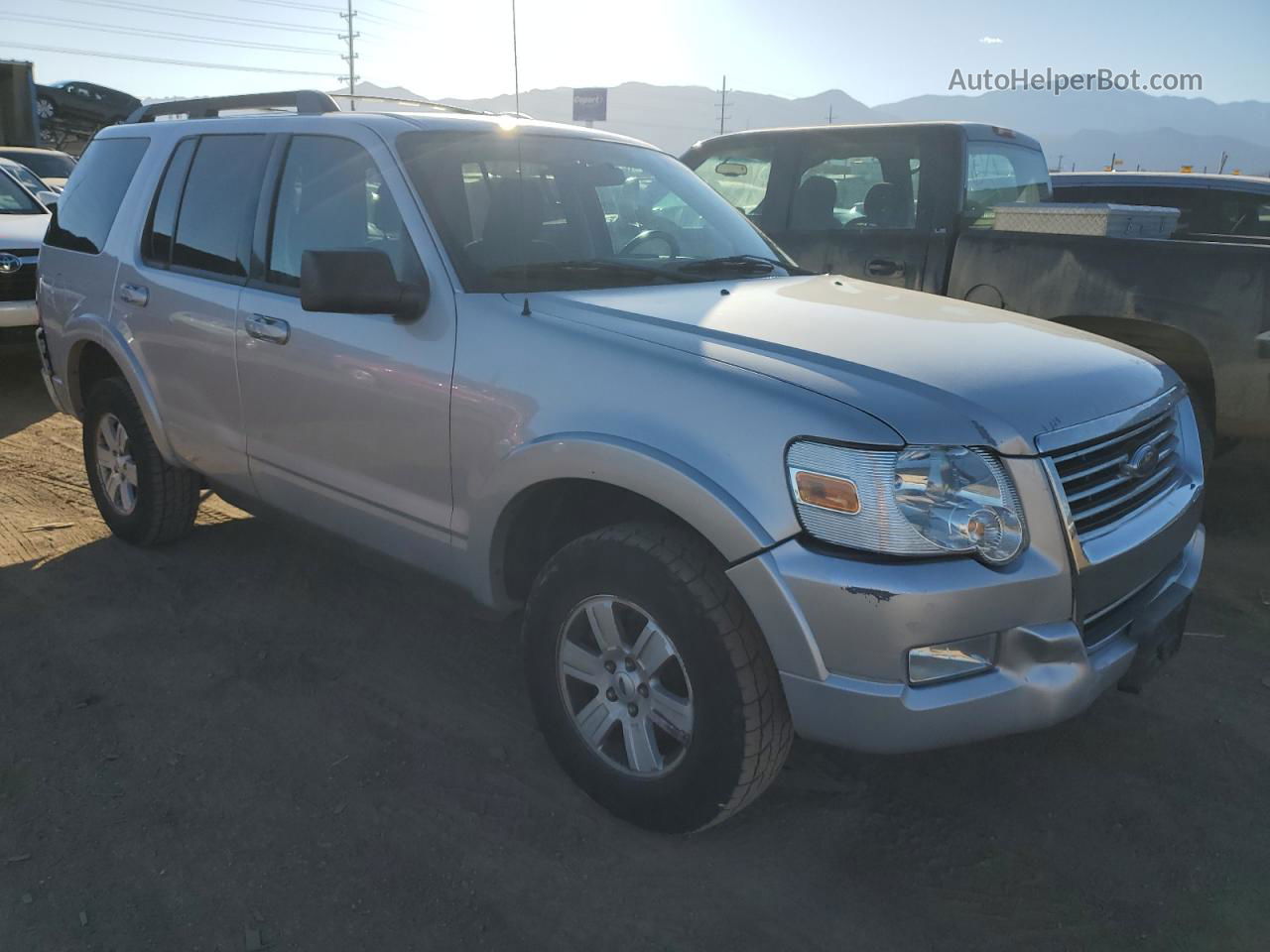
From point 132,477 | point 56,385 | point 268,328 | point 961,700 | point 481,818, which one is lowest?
point 481,818

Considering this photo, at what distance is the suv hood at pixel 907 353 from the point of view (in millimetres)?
2227

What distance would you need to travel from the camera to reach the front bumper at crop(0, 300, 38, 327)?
7.57 metres

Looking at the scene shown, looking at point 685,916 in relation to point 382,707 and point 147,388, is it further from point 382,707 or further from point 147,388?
point 147,388

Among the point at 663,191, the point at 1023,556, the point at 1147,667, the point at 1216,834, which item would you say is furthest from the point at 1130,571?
the point at 663,191

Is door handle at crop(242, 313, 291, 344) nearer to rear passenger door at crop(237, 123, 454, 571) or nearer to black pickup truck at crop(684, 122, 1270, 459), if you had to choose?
rear passenger door at crop(237, 123, 454, 571)

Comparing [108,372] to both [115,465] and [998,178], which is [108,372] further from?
[998,178]

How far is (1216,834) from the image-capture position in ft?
8.86

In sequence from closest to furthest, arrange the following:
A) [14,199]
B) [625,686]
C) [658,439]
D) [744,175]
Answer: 1. [658,439]
2. [625,686]
3. [744,175]
4. [14,199]

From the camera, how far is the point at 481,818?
274 cm

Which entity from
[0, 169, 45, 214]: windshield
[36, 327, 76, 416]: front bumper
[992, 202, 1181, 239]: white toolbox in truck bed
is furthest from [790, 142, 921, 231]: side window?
[0, 169, 45, 214]: windshield

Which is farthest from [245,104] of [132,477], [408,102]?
[132,477]

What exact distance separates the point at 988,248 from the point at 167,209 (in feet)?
12.3

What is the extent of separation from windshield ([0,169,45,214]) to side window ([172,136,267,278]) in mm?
6726

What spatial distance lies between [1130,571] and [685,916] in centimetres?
136
